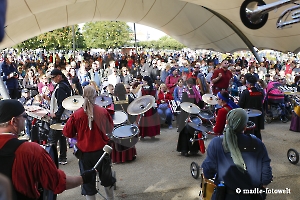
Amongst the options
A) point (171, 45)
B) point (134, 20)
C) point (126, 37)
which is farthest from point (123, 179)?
point (171, 45)

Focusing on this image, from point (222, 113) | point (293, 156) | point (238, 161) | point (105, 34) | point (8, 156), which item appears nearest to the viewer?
point (8, 156)

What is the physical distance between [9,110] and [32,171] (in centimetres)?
47

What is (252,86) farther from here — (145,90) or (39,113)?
(39,113)

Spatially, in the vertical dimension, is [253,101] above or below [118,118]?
above

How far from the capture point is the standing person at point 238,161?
273 cm

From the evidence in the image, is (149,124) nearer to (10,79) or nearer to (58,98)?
(58,98)

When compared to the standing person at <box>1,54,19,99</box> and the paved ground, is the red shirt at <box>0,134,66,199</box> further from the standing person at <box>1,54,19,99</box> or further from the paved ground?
the standing person at <box>1,54,19,99</box>

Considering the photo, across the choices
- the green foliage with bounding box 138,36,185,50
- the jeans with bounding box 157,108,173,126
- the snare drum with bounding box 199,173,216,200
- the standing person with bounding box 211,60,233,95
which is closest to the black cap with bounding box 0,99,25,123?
the snare drum with bounding box 199,173,216,200

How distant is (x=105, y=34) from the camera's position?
36.8m

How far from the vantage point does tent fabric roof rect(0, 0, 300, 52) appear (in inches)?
474

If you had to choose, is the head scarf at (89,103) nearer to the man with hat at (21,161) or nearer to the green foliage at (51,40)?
the man with hat at (21,161)

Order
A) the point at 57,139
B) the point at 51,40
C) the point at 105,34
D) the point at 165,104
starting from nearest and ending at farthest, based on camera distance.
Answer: the point at 57,139
the point at 165,104
the point at 51,40
the point at 105,34

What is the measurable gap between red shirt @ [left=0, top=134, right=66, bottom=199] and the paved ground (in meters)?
2.64

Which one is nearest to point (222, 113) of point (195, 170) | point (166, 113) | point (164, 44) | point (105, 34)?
point (195, 170)
